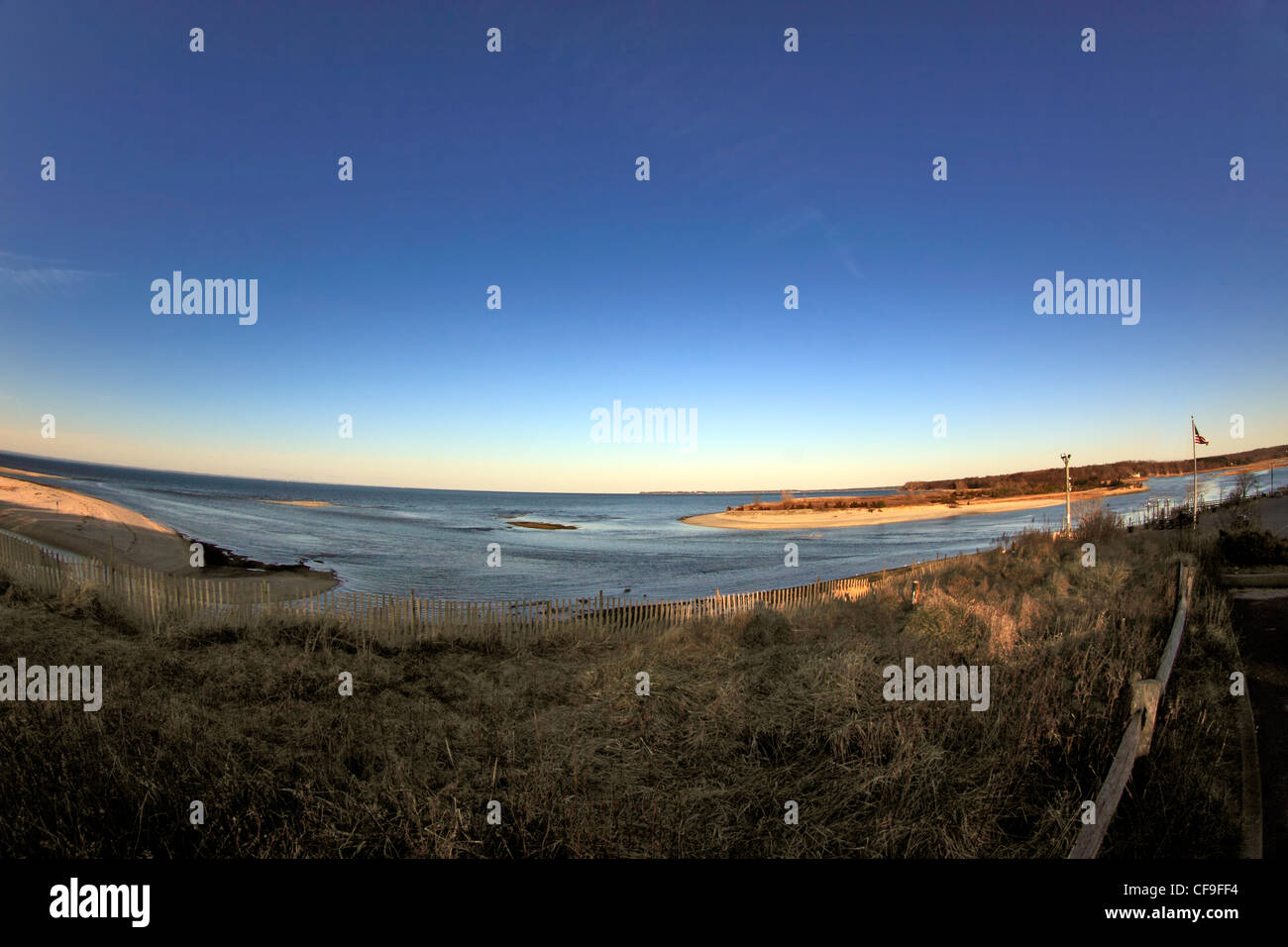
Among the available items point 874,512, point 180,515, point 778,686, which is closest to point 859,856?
point 778,686

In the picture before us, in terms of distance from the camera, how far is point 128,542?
107 feet

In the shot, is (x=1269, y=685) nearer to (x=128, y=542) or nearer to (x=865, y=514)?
(x=128, y=542)

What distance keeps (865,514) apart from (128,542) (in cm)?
7745

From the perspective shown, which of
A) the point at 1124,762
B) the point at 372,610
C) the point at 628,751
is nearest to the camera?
the point at 1124,762

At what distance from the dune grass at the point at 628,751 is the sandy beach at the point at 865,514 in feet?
194

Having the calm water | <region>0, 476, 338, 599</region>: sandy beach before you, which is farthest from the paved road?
<region>0, 476, 338, 599</region>: sandy beach

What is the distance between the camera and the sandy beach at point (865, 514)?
229 ft

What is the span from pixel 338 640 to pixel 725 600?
29.8 feet

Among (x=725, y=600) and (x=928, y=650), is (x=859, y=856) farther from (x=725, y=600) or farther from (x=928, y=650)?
(x=725, y=600)
